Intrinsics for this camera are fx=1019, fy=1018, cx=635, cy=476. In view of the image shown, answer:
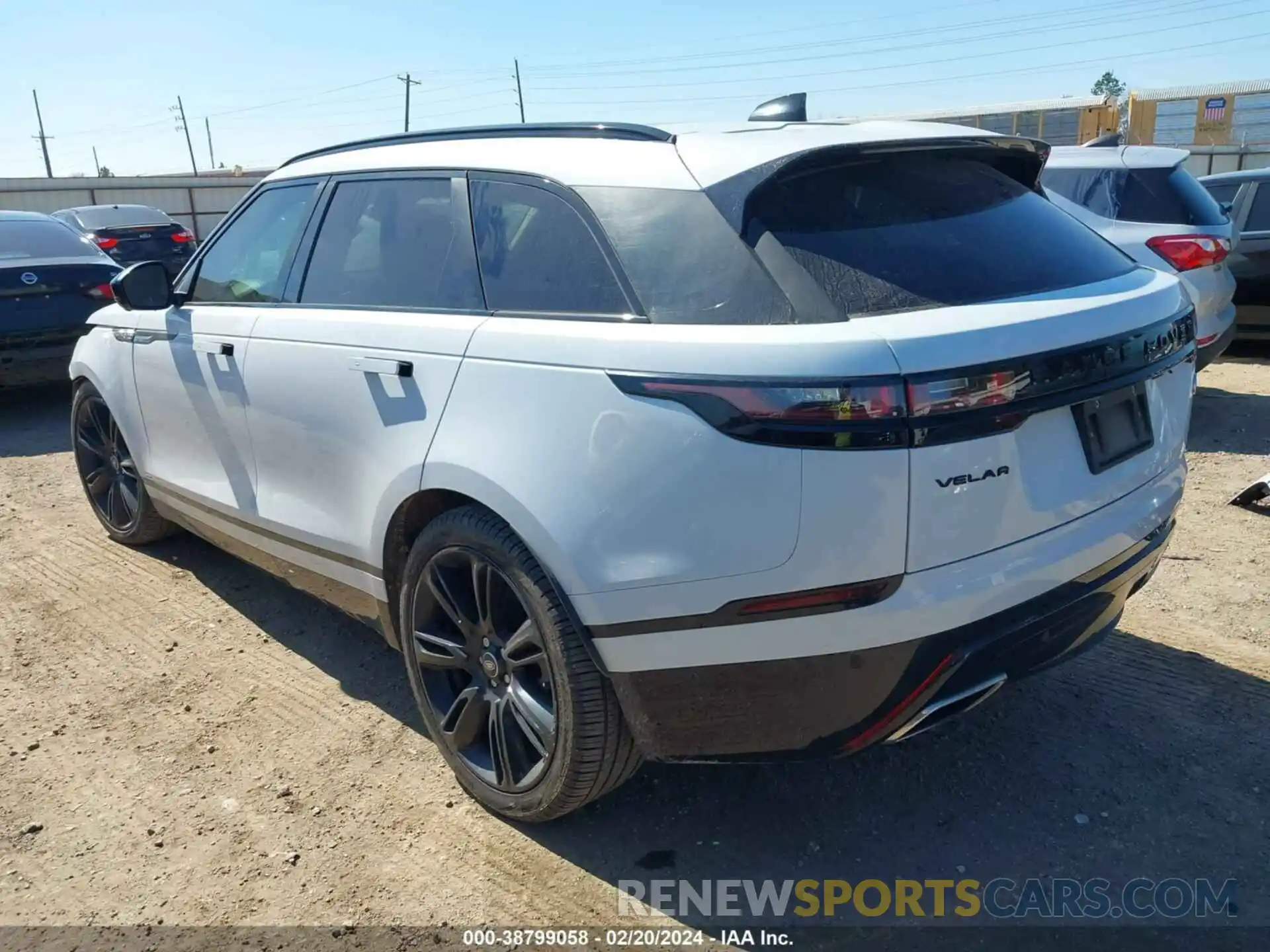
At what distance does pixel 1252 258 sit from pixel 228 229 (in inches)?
302

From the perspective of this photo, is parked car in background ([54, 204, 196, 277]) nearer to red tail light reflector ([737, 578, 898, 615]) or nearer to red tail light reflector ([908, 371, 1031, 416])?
red tail light reflector ([737, 578, 898, 615])

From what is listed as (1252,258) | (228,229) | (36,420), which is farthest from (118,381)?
(1252,258)

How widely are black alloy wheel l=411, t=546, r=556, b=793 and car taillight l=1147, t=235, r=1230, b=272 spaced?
18.3ft

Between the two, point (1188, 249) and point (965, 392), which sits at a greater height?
point (965, 392)

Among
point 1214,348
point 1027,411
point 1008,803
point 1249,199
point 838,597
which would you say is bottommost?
point 1008,803

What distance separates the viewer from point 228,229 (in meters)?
4.12

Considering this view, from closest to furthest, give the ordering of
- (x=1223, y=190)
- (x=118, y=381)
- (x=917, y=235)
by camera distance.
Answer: (x=917, y=235) → (x=118, y=381) → (x=1223, y=190)

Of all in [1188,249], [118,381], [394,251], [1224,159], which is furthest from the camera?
[1224,159]

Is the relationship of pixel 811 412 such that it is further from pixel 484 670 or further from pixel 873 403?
pixel 484 670

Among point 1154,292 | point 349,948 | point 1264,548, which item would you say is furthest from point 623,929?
point 1264,548

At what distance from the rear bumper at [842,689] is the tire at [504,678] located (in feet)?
0.43

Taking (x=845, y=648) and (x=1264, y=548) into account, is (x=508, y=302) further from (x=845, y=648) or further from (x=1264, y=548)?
(x=1264, y=548)

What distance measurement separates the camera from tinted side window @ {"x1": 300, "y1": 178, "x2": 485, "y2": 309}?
2.94 meters

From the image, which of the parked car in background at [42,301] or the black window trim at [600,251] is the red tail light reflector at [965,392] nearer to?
the black window trim at [600,251]
